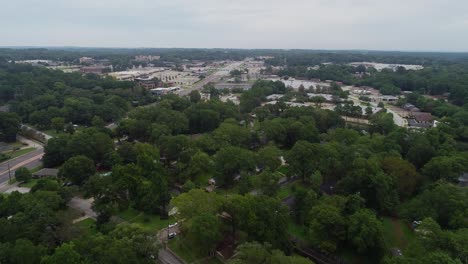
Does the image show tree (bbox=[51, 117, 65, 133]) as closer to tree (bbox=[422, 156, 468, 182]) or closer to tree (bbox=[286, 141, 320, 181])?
tree (bbox=[286, 141, 320, 181])

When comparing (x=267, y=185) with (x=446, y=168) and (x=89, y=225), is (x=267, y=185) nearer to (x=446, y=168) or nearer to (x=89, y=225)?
(x=89, y=225)

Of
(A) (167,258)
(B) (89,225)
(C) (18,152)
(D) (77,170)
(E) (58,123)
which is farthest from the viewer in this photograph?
(E) (58,123)

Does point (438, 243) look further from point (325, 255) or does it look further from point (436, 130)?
point (436, 130)

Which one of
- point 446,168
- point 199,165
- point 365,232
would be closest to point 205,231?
point 365,232

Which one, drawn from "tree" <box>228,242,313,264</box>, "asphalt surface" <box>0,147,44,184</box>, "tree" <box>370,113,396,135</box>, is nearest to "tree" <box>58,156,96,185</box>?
"asphalt surface" <box>0,147,44,184</box>

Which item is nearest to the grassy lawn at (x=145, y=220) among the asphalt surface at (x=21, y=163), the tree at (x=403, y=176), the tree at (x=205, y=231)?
the tree at (x=205, y=231)

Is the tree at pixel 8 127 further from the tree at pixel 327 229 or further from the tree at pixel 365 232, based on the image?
the tree at pixel 365 232

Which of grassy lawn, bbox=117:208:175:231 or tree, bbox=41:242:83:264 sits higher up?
tree, bbox=41:242:83:264
